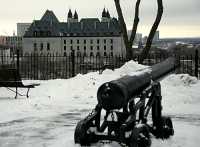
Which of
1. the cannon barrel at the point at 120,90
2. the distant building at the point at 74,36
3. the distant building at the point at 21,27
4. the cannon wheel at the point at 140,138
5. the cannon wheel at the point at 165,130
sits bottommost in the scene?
the cannon wheel at the point at 165,130

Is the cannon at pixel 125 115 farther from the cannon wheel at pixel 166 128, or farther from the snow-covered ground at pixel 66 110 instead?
the snow-covered ground at pixel 66 110

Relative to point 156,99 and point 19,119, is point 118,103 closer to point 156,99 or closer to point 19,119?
point 156,99

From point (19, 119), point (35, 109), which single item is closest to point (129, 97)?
point (19, 119)

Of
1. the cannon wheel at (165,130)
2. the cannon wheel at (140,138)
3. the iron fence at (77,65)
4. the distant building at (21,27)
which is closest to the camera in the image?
the cannon wheel at (140,138)

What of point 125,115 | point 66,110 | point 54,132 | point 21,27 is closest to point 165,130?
point 125,115

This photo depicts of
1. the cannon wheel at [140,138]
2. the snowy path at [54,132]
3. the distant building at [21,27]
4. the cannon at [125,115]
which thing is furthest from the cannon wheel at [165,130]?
the distant building at [21,27]

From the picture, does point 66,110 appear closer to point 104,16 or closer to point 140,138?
point 140,138

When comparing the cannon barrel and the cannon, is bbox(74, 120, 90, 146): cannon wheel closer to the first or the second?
the cannon

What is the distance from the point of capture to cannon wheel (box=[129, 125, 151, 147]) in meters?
6.14

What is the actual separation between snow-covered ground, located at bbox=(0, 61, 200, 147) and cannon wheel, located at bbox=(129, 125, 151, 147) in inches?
25.2

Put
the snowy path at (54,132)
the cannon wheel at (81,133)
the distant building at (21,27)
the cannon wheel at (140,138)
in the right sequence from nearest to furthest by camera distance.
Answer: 1. the cannon wheel at (140,138)
2. the cannon wheel at (81,133)
3. the snowy path at (54,132)
4. the distant building at (21,27)

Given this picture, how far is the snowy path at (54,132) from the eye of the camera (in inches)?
298

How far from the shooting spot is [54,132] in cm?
854

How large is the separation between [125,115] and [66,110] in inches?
193
